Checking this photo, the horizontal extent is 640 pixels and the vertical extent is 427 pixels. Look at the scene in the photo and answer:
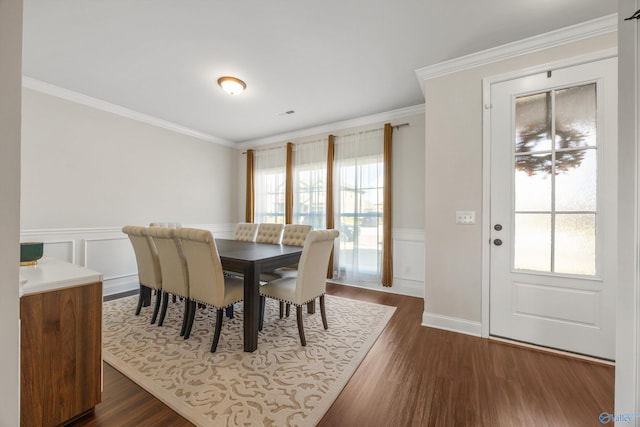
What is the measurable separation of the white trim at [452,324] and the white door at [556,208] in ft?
0.57

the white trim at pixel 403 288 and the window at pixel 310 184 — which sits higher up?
the window at pixel 310 184

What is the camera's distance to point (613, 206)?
1855 millimetres

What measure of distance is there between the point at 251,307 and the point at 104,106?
3498 millimetres

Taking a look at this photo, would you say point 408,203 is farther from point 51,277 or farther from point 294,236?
point 51,277

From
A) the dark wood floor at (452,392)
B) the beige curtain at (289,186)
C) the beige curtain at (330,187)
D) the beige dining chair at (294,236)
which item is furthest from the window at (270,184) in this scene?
the dark wood floor at (452,392)

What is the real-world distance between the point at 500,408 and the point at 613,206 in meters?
1.70

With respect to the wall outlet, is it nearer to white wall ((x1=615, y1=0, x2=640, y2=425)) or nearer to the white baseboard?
white wall ((x1=615, y1=0, x2=640, y2=425))

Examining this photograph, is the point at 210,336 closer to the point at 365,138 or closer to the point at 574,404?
the point at 574,404

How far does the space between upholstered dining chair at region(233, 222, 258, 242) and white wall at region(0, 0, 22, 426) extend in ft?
9.92

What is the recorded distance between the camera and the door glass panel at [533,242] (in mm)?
2082

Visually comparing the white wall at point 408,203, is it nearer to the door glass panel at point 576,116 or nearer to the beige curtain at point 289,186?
the door glass panel at point 576,116

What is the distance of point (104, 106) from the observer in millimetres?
3338

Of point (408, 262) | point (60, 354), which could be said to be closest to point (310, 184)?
point (408, 262)

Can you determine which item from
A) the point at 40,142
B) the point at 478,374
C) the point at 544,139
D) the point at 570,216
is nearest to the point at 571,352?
the point at 478,374
